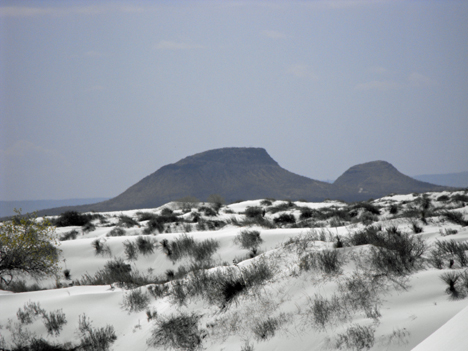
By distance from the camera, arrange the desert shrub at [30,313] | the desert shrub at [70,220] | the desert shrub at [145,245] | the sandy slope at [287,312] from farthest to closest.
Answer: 1. the desert shrub at [70,220]
2. the desert shrub at [145,245]
3. the desert shrub at [30,313]
4. the sandy slope at [287,312]

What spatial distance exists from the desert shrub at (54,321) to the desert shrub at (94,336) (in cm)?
35

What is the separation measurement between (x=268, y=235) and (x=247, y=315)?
5226 millimetres

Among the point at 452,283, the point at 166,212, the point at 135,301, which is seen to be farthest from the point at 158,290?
the point at 166,212

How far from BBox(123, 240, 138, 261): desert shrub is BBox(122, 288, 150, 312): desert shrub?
4.00 metres

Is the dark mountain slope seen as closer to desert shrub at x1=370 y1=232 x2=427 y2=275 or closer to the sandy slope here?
the sandy slope

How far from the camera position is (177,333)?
5082 mm

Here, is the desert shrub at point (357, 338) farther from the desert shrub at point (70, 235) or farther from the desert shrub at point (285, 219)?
the desert shrub at point (70, 235)

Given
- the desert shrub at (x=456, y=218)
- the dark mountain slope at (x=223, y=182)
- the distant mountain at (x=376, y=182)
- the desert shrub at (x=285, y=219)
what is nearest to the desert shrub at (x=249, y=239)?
the desert shrub at (x=456, y=218)

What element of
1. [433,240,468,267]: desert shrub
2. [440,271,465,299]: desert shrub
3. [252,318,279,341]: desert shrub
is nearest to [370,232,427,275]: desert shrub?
[433,240,468,267]: desert shrub

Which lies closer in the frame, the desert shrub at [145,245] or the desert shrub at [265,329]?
the desert shrub at [265,329]

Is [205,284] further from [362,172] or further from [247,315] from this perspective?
[362,172]

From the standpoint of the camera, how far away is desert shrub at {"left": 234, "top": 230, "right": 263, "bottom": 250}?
9609 mm

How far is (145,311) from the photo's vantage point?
593cm

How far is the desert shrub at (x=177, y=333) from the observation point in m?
4.91
